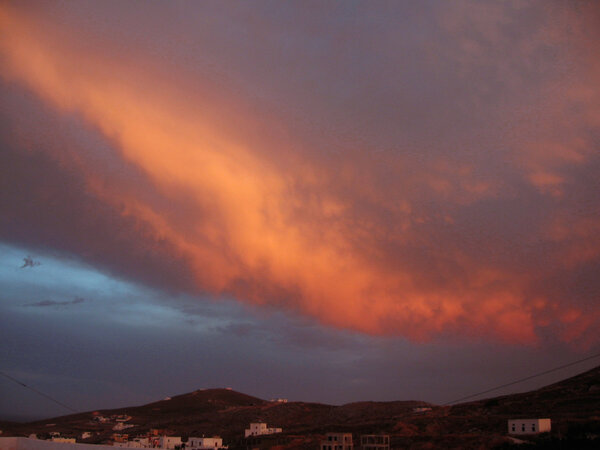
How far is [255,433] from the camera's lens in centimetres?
10575

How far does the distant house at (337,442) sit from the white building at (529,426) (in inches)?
759

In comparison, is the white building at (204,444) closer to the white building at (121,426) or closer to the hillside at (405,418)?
the hillside at (405,418)

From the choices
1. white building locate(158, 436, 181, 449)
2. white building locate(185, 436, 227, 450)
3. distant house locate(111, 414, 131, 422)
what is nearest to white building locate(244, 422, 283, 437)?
white building locate(185, 436, 227, 450)

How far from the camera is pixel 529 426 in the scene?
68562 millimetres

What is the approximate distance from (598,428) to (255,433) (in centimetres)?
6072

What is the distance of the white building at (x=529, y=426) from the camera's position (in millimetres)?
67688

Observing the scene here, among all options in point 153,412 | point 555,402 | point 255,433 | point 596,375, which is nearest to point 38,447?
point 255,433

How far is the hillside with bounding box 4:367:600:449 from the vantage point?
71625mm

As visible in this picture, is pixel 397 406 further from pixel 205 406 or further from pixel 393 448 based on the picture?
pixel 393 448

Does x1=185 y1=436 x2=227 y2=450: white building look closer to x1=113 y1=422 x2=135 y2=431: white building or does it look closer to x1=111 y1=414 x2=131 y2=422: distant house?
x1=113 y1=422 x2=135 y2=431: white building

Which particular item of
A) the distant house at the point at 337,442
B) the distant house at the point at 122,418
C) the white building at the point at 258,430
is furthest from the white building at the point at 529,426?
the distant house at the point at 122,418

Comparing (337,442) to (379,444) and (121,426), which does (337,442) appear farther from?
(121,426)

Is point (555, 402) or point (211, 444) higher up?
point (555, 402)

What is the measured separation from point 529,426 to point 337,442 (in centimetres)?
2207
